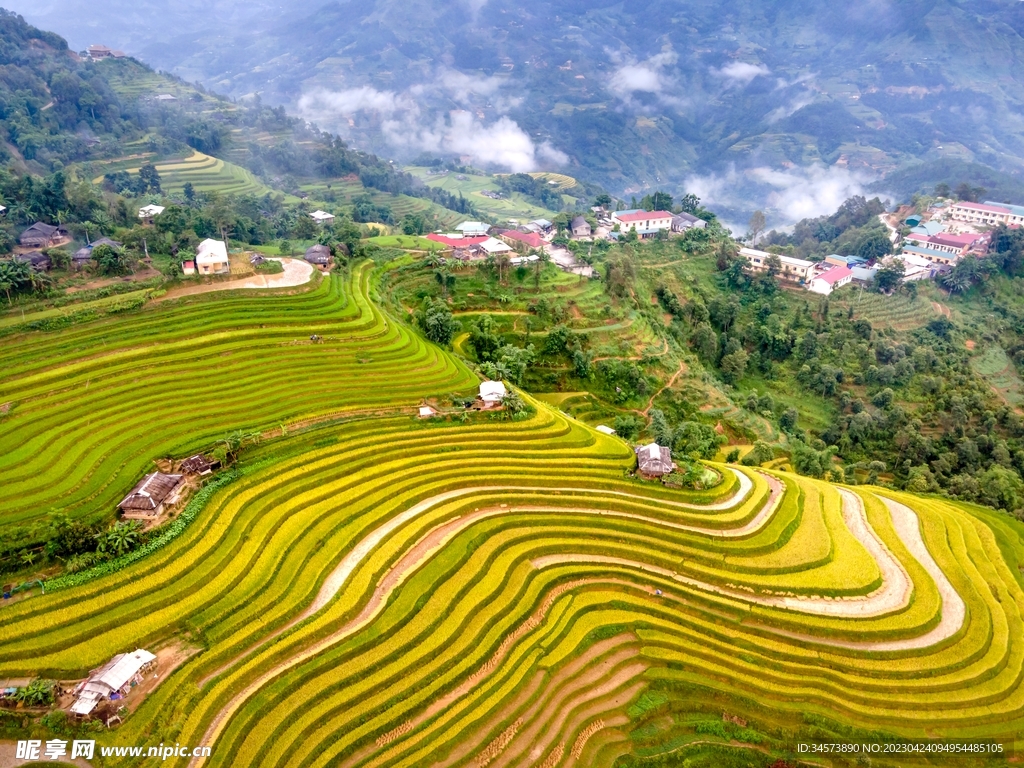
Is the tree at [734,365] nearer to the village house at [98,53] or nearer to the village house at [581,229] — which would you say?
the village house at [581,229]

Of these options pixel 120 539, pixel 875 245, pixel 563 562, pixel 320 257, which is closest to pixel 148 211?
pixel 320 257

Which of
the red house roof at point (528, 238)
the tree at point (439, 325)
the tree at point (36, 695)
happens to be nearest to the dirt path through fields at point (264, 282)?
the tree at point (439, 325)

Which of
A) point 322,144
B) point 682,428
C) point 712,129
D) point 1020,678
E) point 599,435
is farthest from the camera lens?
point 712,129

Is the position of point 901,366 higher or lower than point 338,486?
lower

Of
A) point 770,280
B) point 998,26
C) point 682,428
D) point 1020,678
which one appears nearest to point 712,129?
point 998,26

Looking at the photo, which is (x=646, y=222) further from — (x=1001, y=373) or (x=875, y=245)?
(x=1001, y=373)

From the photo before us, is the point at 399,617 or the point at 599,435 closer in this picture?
the point at 399,617

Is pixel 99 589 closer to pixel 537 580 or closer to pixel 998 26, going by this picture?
pixel 537 580
